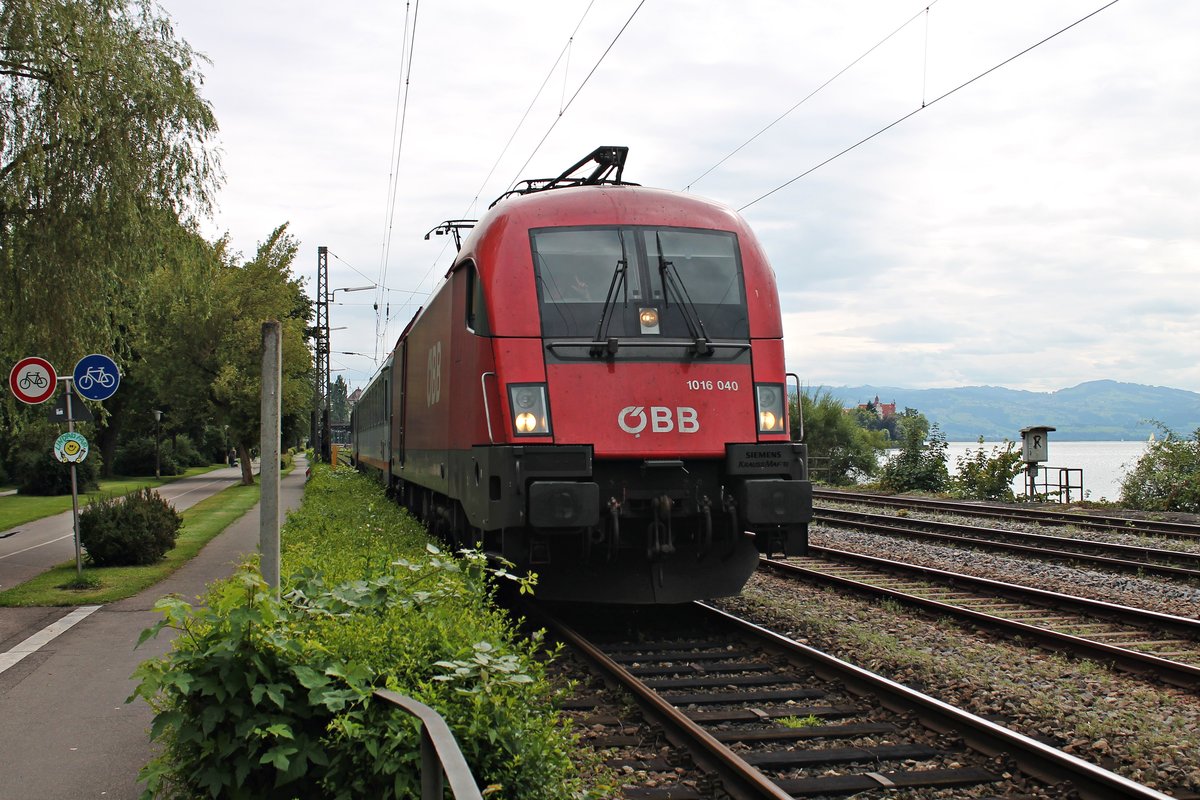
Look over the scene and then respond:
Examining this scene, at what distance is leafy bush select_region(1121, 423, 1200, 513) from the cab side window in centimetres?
2064

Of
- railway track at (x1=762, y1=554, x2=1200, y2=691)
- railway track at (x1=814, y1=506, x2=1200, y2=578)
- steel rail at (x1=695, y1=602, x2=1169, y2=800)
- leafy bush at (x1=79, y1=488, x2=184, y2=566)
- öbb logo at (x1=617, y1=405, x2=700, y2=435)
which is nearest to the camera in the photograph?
steel rail at (x1=695, y1=602, x2=1169, y2=800)

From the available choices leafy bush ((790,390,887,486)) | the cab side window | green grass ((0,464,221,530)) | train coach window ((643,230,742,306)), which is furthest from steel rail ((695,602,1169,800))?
leafy bush ((790,390,887,486))

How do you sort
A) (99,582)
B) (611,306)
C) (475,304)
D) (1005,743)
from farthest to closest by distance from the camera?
(99,582) → (475,304) → (611,306) → (1005,743)

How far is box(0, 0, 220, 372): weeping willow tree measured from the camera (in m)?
13.6

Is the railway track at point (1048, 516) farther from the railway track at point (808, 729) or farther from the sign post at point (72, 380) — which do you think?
the sign post at point (72, 380)

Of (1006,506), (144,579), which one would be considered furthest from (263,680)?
(1006,506)

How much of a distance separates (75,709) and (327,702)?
3.64 metres

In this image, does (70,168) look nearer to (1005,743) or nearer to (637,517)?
(637,517)

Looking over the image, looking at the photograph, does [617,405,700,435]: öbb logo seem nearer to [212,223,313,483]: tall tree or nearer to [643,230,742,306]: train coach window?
[643,230,742,306]: train coach window

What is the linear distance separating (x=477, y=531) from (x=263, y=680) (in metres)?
5.65

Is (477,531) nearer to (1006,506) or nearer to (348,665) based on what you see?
(348,665)

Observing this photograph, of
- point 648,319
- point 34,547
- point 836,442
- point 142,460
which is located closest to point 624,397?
point 648,319

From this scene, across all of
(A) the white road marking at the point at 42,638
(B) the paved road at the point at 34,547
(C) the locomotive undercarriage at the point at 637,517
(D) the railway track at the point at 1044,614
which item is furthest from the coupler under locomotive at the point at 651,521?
(B) the paved road at the point at 34,547

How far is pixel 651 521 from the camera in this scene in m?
8.30
